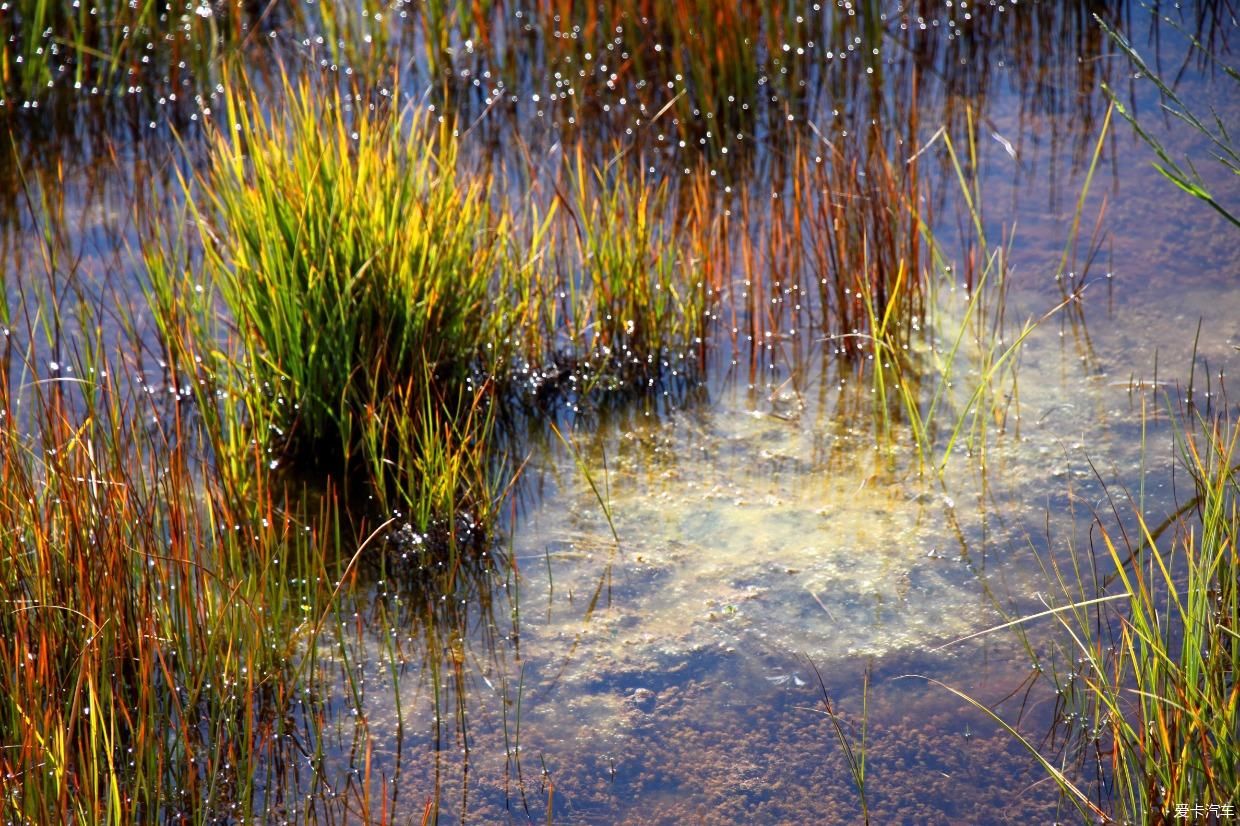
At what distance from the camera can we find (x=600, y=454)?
2.83 meters

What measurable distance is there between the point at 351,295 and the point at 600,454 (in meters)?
0.66

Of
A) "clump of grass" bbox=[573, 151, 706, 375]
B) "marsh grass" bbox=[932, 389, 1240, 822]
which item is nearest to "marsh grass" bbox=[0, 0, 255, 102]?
"clump of grass" bbox=[573, 151, 706, 375]

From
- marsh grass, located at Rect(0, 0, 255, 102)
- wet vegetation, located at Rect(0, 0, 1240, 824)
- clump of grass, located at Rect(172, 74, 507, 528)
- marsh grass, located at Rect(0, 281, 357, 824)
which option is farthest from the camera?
marsh grass, located at Rect(0, 0, 255, 102)

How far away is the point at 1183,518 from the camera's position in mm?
2373

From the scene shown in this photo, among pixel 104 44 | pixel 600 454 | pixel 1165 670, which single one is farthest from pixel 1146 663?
pixel 104 44

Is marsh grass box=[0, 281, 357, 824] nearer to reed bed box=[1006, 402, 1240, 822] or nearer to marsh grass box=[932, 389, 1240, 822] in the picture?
marsh grass box=[932, 389, 1240, 822]

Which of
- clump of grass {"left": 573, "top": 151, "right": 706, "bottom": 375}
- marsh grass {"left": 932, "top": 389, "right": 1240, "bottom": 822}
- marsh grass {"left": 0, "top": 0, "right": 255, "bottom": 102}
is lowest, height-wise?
marsh grass {"left": 932, "top": 389, "right": 1240, "bottom": 822}

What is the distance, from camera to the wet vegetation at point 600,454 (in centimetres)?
→ 194

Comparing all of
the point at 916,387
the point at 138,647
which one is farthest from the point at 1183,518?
the point at 138,647

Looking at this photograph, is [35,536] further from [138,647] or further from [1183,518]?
[1183,518]

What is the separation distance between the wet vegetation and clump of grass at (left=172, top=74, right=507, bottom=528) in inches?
0.5

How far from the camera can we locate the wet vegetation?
76.2 inches

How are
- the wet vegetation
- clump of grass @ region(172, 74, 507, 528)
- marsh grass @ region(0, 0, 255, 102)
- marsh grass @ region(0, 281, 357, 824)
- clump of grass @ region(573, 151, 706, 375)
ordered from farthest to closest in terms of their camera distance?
marsh grass @ region(0, 0, 255, 102) → clump of grass @ region(573, 151, 706, 375) → clump of grass @ region(172, 74, 507, 528) → the wet vegetation → marsh grass @ region(0, 281, 357, 824)

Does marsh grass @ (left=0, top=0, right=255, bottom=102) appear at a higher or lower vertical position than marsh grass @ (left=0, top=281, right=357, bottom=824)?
higher
